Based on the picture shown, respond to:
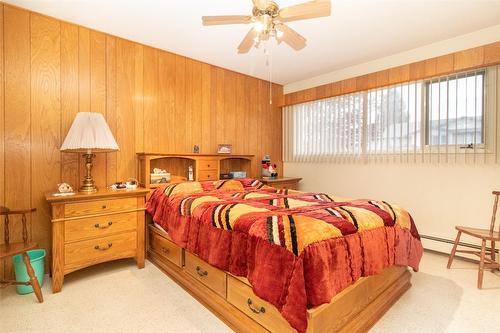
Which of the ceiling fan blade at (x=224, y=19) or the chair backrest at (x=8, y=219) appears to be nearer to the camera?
the ceiling fan blade at (x=224, y=19)

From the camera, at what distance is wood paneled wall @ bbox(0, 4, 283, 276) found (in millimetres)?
2377

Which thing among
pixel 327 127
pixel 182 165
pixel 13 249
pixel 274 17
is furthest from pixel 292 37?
pixel 13 249

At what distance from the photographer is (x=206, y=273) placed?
199cm

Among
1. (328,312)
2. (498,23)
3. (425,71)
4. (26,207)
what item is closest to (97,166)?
(26,207)

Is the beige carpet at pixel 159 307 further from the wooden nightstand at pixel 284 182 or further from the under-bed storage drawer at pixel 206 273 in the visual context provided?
the wooden nightstand at pixel 284 182

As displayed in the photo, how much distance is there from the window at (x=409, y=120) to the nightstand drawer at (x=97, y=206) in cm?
291

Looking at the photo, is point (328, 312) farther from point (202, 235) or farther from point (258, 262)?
point (202, 235)

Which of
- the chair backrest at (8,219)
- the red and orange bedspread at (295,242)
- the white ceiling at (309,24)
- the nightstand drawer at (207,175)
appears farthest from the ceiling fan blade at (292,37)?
the chair backrest at (8,219)

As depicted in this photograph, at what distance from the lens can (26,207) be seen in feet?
8.00

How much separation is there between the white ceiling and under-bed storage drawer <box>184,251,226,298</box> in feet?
7.37

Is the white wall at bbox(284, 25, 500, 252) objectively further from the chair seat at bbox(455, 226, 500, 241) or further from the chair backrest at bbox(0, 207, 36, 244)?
the chair backrest at bbox(0, 207, 36, 244)

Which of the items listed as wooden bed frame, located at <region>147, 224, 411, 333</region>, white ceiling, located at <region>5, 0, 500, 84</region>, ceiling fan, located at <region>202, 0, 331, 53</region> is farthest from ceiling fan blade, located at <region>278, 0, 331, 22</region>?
wooden bed frame, located at <region>147, 224, 411, 333</region>

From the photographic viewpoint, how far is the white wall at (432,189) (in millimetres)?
2793

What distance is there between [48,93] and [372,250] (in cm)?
317
